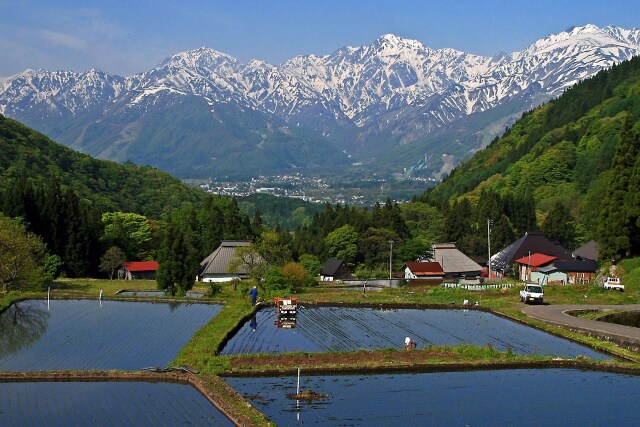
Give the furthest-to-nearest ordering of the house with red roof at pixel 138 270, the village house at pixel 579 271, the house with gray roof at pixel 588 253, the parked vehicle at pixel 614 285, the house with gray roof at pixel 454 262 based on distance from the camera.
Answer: the house with gray roof at pixel 454 262
the house with red roof at pixel 138 270
the house with gray roof at pixel 588 253
the village house at pixel 579 271
the parked vehicle at pixel 614 285

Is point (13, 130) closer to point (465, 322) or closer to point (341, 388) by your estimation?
point (465, 322)

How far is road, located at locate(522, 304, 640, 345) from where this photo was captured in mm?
36172

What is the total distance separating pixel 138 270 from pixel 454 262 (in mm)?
30050

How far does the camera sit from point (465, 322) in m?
42.5

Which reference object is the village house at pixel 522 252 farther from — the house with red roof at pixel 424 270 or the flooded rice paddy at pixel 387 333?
the flooded rice paddy at pixel 387 333

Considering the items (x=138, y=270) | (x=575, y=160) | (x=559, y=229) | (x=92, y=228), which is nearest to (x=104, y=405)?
(x=92, y=228)

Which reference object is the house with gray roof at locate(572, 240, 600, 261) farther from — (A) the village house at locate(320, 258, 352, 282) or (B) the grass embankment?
(B) the grass embankment

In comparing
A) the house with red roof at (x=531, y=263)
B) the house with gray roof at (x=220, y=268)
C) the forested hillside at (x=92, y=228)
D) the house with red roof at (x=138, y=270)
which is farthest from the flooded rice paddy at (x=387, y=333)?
the house with red roof at (x=138, y=270)

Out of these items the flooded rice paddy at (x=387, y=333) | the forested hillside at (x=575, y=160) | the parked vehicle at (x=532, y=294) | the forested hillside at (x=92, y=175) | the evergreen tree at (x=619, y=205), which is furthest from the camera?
the forested hillside at (x=92, y=175)

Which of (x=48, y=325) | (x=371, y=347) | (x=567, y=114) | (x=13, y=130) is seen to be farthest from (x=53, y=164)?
(x=371, y=347)

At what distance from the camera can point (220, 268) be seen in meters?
72.4

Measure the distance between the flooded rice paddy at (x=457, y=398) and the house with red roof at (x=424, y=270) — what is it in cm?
4933

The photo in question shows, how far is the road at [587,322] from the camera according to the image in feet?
119

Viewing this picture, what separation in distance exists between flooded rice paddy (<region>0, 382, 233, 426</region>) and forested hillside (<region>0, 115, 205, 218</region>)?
95.6m
